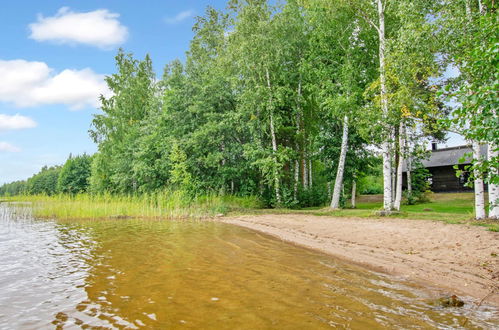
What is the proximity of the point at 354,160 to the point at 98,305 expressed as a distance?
19.1m

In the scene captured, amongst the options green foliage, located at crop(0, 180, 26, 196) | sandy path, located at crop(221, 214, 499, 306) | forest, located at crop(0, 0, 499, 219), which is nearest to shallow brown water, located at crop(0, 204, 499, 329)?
sandy path, located at crop(221, 214, 499, 306)

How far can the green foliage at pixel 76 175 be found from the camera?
53606 mm

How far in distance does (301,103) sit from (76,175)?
152 feet

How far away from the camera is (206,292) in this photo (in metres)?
5.72

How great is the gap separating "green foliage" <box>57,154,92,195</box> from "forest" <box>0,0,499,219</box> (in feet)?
88.4

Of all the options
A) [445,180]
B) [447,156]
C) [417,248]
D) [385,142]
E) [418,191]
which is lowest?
A: [417,248]

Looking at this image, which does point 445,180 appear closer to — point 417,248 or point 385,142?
point 385,142

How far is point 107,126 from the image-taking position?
31.8m

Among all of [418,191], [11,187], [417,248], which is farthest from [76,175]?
[11,187]

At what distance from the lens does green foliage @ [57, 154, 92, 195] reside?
176ft

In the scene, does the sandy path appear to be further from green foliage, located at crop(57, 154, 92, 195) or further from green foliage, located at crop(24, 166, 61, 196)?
green foliage, located at crop(24, 166, 61, 196)

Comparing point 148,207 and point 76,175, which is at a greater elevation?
point 76,175

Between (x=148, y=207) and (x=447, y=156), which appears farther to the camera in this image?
(x=447, y=156)

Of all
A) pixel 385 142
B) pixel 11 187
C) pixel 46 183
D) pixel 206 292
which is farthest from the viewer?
pixel 11 187
